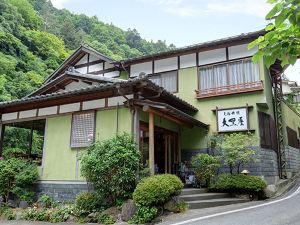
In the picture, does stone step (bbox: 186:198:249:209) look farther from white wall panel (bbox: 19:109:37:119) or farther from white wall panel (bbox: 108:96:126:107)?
white wall panel (bbox: 19:109:37:119)

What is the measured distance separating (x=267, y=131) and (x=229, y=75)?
343 centimetres

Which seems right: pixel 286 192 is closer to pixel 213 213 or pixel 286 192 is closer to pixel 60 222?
pixel 213 213

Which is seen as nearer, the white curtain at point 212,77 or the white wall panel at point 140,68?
the white curtain at point 212,77

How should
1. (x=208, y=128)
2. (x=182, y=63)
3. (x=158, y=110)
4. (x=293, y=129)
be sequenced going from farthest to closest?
(x=293, y=129), (x=182, y=63), (x=208, y=128), (x=158, y=110)

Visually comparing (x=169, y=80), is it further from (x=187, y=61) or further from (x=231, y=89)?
(x=231, y=89)

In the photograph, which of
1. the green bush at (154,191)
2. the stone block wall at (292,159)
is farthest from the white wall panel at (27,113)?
the stone block wall at (292,159)

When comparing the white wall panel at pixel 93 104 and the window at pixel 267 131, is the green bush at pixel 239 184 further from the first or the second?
the white wall panel at pixel 93 104

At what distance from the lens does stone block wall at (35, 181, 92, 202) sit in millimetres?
11109

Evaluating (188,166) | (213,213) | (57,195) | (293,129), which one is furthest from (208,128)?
(293,129)

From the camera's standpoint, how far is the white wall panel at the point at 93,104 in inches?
452

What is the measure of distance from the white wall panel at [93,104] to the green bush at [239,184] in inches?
229

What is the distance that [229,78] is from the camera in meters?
14.8

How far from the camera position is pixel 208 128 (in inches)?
586

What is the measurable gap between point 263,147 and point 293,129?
8.71 meters
